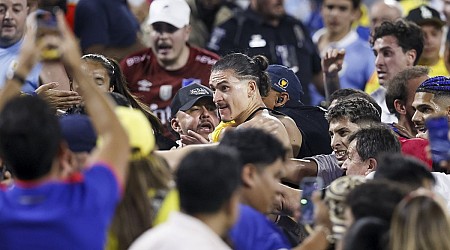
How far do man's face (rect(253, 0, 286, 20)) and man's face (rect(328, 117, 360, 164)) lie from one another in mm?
4049

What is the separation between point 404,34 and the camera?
9.88 meters

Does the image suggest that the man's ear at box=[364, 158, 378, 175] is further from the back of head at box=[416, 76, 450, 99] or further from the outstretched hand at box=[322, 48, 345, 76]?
the outstretched hand at box=[322, 48, 345, 76]

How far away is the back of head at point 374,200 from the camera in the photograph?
188 inches

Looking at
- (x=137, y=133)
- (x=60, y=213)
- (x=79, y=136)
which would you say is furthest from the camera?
(x=79, y=136)

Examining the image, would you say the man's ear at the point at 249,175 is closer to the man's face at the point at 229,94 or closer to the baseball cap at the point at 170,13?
the man's face at the point at 229,94

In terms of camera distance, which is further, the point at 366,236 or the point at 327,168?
the point at 327,168

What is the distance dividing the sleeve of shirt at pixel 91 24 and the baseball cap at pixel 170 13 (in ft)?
1.86

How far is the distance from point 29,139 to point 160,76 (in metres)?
5.48

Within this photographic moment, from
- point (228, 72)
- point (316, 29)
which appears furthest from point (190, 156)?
point (316, 29)

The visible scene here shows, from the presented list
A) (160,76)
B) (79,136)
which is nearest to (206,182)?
(79,136)

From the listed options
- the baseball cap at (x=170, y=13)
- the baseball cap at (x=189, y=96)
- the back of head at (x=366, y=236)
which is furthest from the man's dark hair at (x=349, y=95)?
the back of head at (x=366, y=236)

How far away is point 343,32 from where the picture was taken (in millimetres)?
11750

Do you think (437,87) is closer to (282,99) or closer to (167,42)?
(282,99)

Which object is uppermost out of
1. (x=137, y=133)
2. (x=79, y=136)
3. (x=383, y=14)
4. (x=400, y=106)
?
(x=137, y=133)
